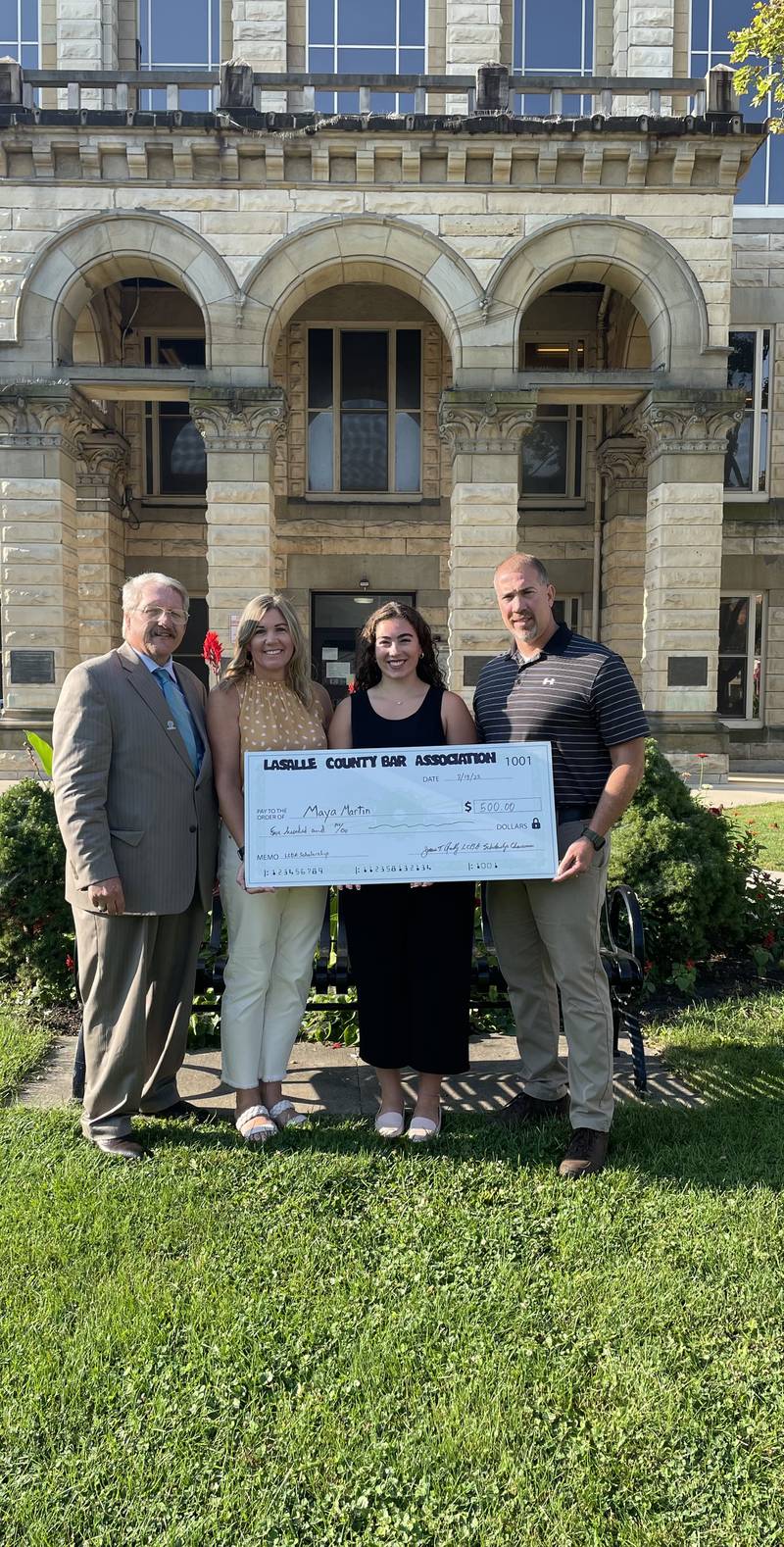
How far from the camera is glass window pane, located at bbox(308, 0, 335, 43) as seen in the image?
18312 millimetres

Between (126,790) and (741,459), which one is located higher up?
(741,459)

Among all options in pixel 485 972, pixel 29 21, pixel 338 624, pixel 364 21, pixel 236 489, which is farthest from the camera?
pixel 338 624

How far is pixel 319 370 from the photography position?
802 inches

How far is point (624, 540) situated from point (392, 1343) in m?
18.4

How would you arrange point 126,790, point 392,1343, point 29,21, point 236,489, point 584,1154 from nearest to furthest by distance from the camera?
point 392,1343 → point 584,1154 → point 126,790 → point 236,489 → point 29,21

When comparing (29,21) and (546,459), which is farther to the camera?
(546,459)

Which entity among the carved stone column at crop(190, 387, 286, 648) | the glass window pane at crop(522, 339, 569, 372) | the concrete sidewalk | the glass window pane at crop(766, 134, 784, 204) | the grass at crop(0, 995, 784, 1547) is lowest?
the concrete sidewalk

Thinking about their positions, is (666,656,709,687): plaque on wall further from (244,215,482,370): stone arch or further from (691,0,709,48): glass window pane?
(691,0,709,48): glass window pane

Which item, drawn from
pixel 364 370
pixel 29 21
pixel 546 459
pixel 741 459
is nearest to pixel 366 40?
pixel 364 370

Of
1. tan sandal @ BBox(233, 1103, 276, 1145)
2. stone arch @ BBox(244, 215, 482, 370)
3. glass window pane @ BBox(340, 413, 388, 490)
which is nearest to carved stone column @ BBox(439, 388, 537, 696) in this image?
stone arch @ BBox(244, 215, 482, 370)

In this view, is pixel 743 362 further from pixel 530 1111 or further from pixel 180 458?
pixel 530 1111

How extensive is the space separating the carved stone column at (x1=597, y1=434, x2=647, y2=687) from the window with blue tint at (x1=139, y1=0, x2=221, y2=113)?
10953 mm

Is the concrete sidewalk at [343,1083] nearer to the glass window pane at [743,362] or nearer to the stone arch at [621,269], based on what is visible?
the stone arch at [621,269]

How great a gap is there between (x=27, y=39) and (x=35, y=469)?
9.92 metres
